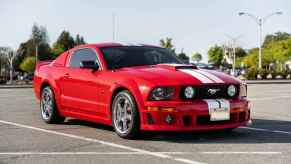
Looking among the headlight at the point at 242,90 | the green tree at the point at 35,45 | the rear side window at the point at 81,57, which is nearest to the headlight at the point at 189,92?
the headlight at the point at 242,90

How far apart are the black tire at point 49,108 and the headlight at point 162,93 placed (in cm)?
302

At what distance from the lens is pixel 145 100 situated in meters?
7.25

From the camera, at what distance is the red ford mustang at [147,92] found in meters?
7.19

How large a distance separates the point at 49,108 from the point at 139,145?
333 cm

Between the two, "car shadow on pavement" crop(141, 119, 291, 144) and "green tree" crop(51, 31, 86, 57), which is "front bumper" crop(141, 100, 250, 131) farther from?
"green tree" crop(51, 31, 86, 57)

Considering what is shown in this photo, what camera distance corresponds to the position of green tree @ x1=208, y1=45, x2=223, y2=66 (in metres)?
160

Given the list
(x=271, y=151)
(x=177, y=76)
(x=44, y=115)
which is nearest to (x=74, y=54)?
(x=44, y=115)

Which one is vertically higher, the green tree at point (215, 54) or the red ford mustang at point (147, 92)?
the green tree at point (215, 54)

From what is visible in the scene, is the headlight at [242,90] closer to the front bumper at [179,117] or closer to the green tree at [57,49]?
the front bumper at [179,117]

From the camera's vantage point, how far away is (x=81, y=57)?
9305 mm

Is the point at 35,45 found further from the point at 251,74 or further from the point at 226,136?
the point at 226,136

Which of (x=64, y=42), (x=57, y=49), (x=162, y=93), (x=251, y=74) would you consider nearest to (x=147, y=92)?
(x=162, y=93)

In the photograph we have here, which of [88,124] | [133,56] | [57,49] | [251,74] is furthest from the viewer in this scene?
[57,49]

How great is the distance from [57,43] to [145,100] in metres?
148
